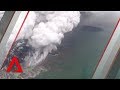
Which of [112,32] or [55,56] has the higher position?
[112,32]

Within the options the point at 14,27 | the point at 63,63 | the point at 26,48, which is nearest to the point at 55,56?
the point at 63,63

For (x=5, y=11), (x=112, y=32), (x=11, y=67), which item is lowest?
(x=11, y=67)

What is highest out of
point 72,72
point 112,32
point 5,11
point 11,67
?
point 112,32

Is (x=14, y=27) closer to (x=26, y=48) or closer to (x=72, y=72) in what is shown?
(x=26, y=48)

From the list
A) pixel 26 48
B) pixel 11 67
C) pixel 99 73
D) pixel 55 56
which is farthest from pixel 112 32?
pixel 11 67
